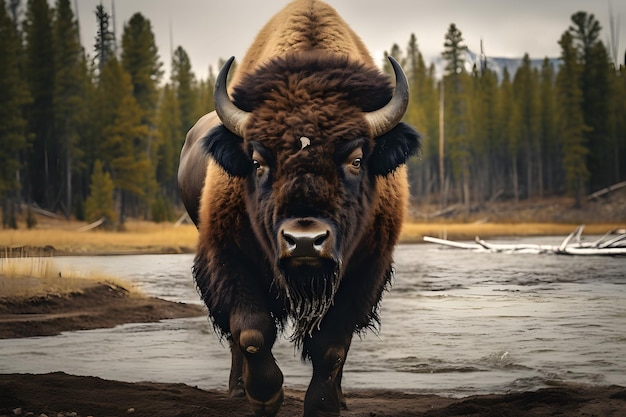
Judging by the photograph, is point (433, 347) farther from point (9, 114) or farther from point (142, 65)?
point (142, 65)

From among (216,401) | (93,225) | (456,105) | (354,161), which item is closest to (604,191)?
(456,105)

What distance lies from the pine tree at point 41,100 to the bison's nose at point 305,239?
45.6 metres

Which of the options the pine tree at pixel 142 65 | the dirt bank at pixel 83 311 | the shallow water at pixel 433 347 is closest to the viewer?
the shallow water at pixel 433 347

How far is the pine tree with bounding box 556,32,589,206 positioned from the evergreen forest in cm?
10

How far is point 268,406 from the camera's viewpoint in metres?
6.30

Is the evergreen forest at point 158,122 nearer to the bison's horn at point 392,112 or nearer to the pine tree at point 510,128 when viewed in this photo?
the pine tree at point 510,128

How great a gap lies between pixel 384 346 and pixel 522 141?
73792 millimetres

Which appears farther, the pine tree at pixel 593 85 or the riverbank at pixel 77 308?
the pine tree at pixel 593 85

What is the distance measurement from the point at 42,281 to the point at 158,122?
5071 centimetres

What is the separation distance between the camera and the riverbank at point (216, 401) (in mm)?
6355

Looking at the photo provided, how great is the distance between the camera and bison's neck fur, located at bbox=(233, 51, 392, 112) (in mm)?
6188

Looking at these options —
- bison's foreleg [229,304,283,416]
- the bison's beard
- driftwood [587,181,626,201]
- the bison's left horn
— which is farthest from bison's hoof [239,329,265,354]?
driftwood [587,181,626,201]

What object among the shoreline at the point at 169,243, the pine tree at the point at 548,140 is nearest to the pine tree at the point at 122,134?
the shoreline at the point at 169,243

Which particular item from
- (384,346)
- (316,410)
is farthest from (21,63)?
(316,410)
